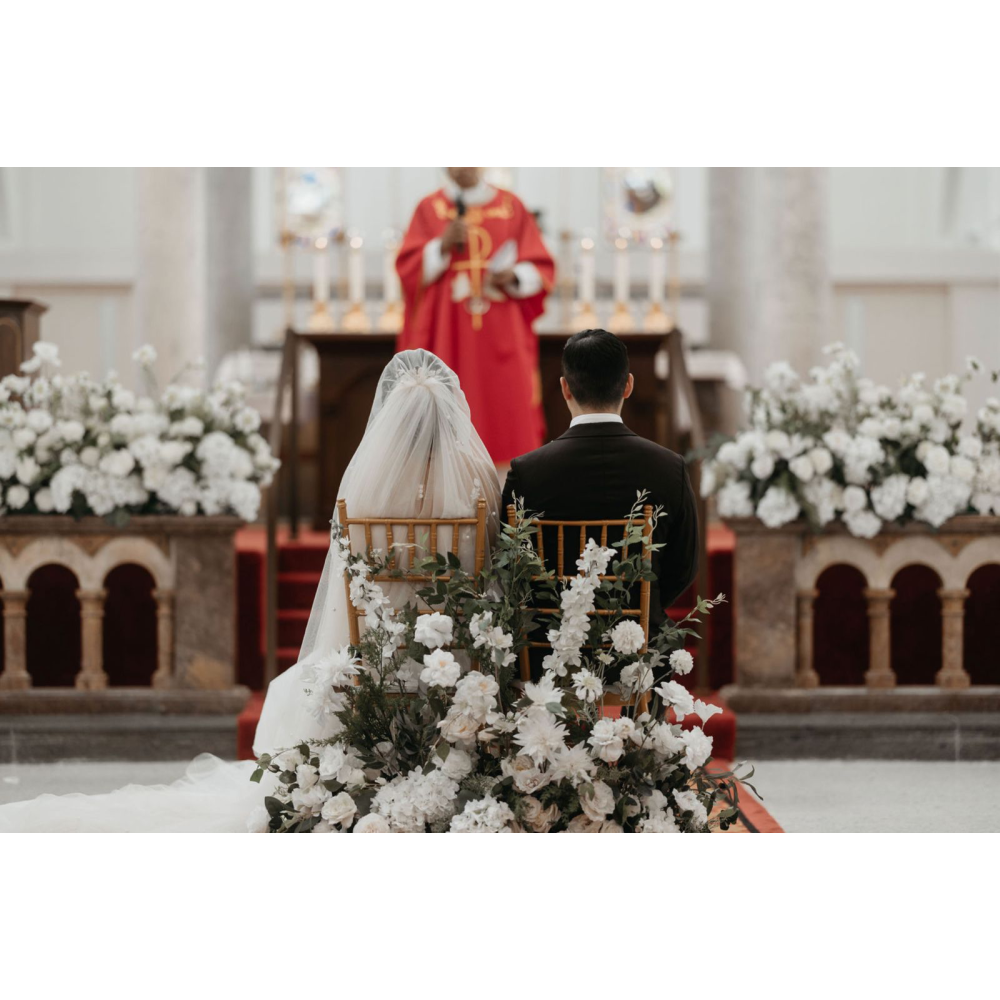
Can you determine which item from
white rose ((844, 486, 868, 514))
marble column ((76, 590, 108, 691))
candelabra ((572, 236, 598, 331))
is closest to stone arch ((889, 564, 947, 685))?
white rose ((844, 486, 868, 514))

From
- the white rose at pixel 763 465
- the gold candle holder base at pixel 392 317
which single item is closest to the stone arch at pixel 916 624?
the white rose at pixel 763 465

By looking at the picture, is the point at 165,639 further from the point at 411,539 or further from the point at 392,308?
the point at 392,308

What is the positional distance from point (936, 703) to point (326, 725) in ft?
10.1

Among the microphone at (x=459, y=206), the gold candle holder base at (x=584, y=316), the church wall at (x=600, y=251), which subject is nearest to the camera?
the microphone at (x=459, y=206)

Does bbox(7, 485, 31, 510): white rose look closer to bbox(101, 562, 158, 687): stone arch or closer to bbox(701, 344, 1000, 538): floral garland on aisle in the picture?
bbox(101, 562, 158, 687): stone arch

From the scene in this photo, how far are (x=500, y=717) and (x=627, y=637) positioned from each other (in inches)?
15.2

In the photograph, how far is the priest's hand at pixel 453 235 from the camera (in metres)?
6.65

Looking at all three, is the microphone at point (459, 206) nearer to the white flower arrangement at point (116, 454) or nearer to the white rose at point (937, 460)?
Answer: the white flower arrangement at point (116, 454)

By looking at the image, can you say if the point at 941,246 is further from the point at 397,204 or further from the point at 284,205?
the point at 284,205

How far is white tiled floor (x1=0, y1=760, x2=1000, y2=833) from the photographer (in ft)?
14.3

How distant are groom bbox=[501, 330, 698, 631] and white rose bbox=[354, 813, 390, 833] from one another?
2.99 ft

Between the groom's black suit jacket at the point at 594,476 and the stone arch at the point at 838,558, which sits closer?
the groom's black suit jacket at the point at 594,476

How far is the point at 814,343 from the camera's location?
25.5 ft

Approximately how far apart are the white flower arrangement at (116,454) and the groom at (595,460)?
2.41 metres
